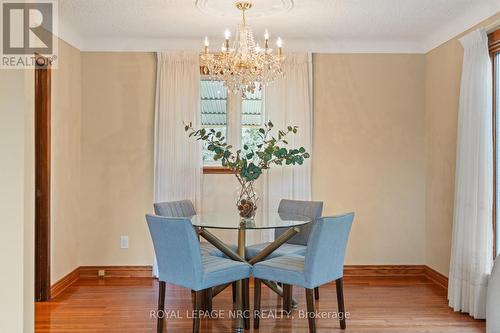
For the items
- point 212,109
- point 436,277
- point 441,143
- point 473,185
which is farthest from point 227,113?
point 436,277

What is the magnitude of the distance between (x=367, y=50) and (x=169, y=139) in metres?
2.34

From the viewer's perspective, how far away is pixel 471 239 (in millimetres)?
3850

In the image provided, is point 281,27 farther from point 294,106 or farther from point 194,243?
point 194,243

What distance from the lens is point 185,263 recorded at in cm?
324

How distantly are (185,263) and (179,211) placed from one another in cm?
109

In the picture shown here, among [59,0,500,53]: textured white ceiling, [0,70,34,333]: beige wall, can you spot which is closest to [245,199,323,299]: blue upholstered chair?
[59,0,500,53]: textured white ceiling

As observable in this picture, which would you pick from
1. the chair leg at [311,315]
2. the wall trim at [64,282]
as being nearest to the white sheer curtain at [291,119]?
the chair leg at [311,315]

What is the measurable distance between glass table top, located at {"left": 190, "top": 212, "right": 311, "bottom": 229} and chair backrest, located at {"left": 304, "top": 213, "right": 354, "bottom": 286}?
349 mm

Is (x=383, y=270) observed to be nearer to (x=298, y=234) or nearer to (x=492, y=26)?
(x=298, y=234)

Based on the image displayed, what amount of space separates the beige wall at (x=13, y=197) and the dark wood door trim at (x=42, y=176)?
2108mm

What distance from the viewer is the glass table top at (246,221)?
353cm

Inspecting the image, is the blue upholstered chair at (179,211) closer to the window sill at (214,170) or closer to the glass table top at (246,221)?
the glass table top at (246,221)

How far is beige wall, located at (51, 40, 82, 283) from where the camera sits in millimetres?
4465

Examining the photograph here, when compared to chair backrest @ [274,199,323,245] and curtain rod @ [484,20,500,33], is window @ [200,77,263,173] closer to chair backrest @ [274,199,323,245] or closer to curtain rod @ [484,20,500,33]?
chair backrest @ [274,199,323,245]
